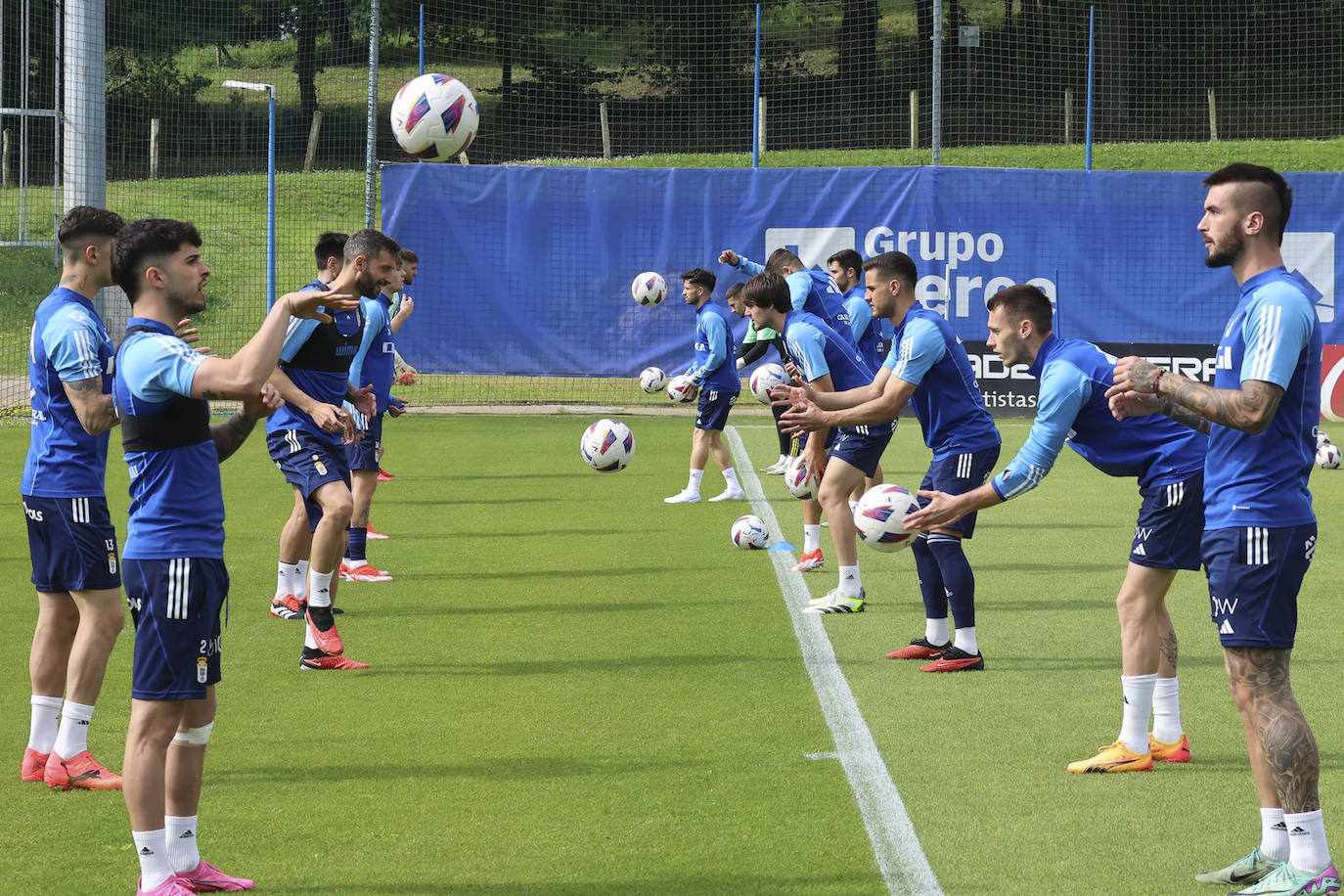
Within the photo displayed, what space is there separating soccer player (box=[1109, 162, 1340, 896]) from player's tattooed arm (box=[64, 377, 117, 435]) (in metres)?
3.78

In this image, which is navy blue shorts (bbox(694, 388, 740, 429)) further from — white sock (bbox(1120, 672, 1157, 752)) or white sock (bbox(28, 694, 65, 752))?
white sock (bbox(28, 694, 65, 752))

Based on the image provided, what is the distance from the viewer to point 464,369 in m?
20.5

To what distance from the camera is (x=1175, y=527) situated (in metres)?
5.73

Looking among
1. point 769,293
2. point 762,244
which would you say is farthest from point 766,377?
point 762,244

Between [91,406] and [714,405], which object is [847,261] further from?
[91,406]

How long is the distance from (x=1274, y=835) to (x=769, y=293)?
555 centimetres

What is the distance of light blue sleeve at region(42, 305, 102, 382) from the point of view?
5438 millimetres

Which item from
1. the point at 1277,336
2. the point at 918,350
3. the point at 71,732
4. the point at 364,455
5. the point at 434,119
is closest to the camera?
the point at 1277,336

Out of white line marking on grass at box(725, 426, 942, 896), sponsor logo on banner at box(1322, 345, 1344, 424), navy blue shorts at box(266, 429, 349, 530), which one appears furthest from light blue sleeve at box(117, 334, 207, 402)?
sponsor logo on banner at box(1322, 345, 1344, 424)

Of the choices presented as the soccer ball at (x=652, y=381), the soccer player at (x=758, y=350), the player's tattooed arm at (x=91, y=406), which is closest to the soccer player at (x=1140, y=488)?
the player's tattooed arm at (x=91, y=406)

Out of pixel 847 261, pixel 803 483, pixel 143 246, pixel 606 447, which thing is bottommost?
pixel 803 483

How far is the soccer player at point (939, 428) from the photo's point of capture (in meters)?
7.43

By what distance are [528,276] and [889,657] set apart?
550 inches

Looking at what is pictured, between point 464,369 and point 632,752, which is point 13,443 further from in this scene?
point 632,752
